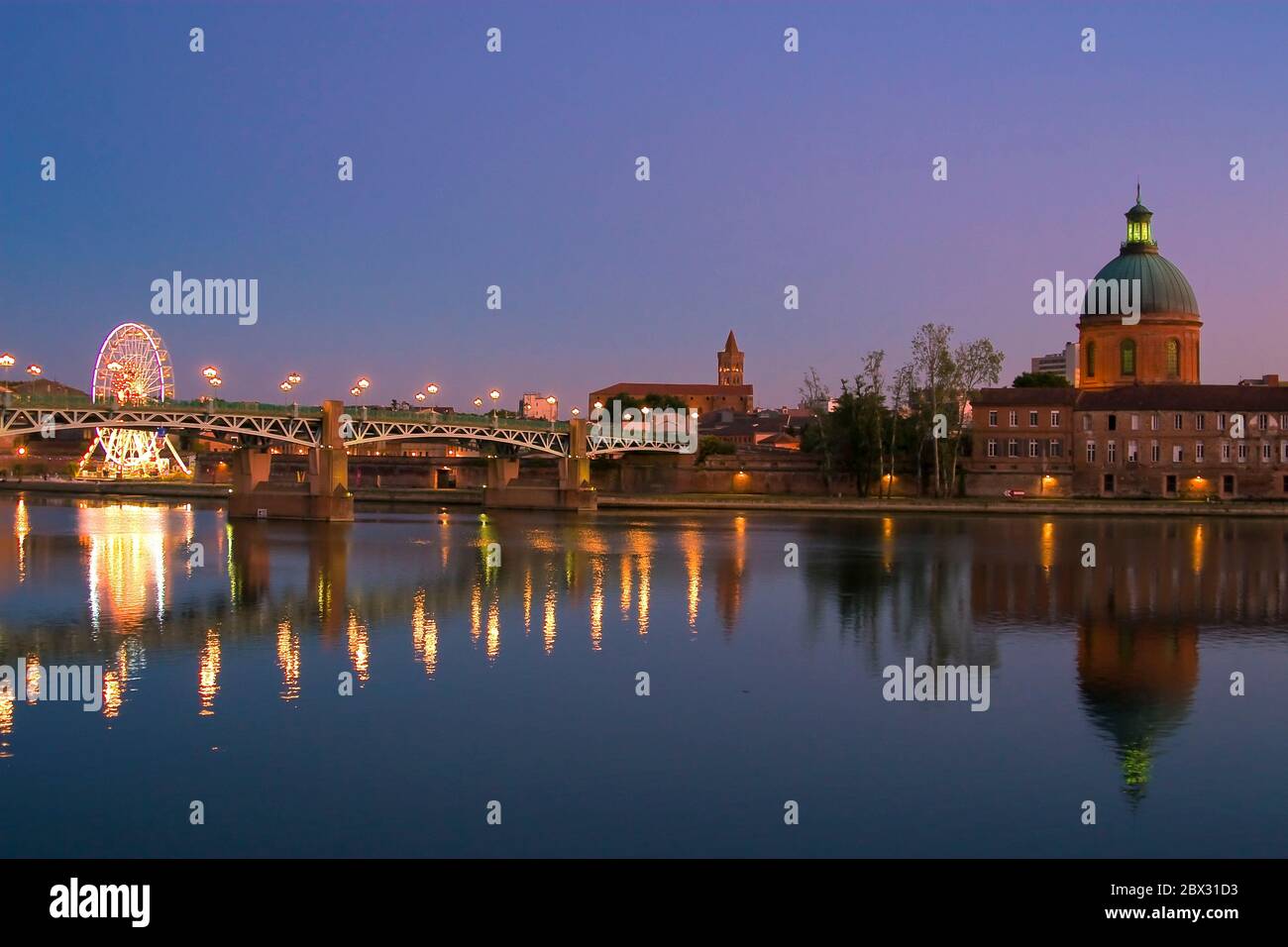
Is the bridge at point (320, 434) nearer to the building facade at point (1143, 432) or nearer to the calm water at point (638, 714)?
the calm water at point (638, 714)

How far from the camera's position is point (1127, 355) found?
118750 millimetres

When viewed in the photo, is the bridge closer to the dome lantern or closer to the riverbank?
the riverbank

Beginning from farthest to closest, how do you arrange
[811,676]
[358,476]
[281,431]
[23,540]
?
[358,476] < [281,431] < [23,540] < [811,676]

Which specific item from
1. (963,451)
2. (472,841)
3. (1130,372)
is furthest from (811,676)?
(1130,372)

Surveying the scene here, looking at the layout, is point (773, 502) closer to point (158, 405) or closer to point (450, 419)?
point (450, 419)

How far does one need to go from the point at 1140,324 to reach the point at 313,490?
2901 inches

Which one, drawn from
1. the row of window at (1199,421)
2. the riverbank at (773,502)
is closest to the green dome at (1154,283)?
the row of window at (1199,421)

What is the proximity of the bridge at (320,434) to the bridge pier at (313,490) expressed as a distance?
0.07 meters

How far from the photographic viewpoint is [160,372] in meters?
118

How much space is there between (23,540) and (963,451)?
74856mm

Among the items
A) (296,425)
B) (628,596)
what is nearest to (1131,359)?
(296,425)

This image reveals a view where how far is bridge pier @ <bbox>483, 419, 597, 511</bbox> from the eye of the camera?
11288cm

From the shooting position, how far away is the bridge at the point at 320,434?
257 ft
